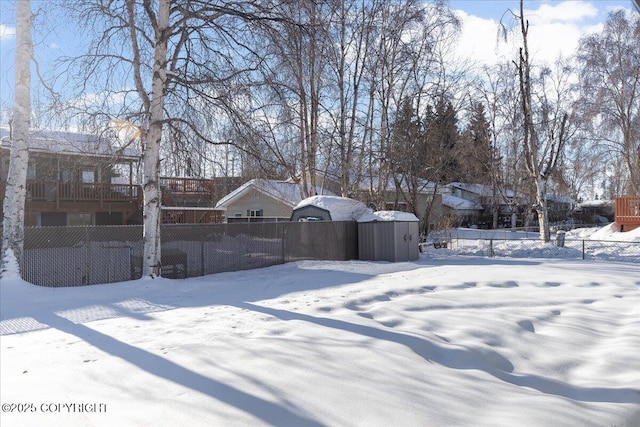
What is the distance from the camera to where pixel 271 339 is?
5.47 metres

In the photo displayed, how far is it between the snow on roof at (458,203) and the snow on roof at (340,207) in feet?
111

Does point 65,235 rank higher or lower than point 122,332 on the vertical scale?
higher

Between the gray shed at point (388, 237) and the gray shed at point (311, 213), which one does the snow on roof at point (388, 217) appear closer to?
the gray shed at point (388, 237)

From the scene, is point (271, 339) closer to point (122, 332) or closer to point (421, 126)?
point (122, 332)

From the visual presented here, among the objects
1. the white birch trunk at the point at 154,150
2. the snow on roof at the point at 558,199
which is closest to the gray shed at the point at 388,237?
the white birch trunk at the point at 154,150

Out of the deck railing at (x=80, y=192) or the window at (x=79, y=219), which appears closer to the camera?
the deck railing at (x=80, y=192)

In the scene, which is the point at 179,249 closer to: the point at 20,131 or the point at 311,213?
the point at 20,131

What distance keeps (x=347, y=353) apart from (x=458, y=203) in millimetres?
48263

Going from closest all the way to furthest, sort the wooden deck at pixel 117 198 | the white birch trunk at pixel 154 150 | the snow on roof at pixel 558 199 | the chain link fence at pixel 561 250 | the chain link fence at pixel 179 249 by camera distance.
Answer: the chain link fence at pixel 179 249
the white birch trunk at pixel 154 150
the chain link fence at pixel 561 250
the wooden deck at pixel 117 198
the snow on roof at pixel 558 199

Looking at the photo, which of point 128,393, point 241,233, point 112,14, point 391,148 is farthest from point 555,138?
point 128,393

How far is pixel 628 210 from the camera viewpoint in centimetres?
2619

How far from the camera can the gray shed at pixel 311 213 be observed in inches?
695

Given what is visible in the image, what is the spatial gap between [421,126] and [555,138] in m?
9.85

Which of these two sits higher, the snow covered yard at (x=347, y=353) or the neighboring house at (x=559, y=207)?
the neighboring house at (x=559, y=207)
